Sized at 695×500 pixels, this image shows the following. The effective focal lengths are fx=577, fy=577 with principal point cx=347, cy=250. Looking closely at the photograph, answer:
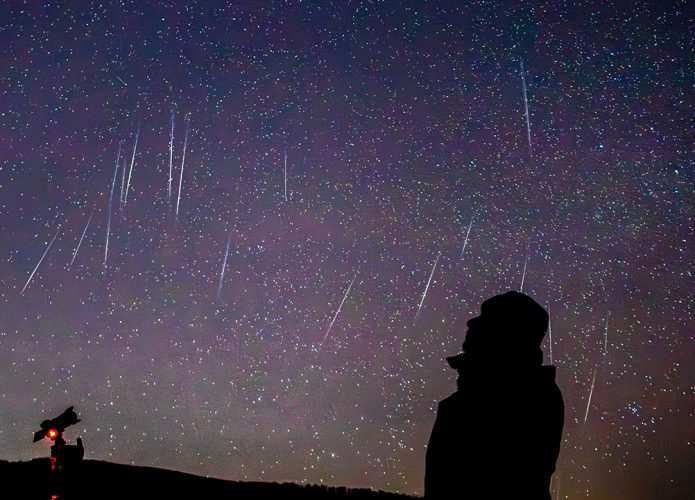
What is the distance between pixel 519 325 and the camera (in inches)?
151

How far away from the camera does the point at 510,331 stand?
3844 mm

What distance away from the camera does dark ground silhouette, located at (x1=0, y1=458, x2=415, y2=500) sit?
17.6 metres

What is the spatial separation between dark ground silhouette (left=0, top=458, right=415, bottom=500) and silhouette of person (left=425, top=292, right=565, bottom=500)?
15561 mm

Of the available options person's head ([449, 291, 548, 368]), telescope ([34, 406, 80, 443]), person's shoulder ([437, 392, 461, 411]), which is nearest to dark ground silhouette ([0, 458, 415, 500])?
telescope ([34, 406, 80, 443])

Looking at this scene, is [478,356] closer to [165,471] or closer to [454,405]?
[454,405]

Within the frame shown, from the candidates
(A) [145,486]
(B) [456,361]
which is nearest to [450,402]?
(B) [456,361]

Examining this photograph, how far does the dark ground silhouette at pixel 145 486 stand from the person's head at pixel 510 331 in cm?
1584

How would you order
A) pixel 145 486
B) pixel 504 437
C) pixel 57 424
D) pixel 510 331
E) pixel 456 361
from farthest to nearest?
pixel 145 486, pixel 57 424, pixel 456 361, pixel 510 331, pixel 504 437

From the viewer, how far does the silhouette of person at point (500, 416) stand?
11.7 feet

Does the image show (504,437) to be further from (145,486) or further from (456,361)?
(145,486)

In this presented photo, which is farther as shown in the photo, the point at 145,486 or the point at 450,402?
the point at 145,486

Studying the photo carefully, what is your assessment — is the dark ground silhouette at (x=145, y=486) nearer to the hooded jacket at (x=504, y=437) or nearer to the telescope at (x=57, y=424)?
the telescope at (x=57, y=424)

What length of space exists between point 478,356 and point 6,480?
62.6ft

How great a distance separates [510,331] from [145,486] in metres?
21.2
